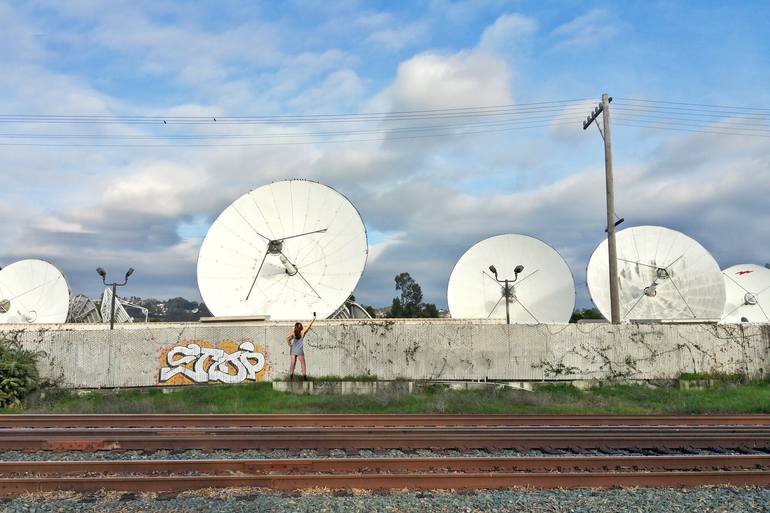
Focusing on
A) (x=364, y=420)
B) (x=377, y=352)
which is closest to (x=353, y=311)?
(x=377, y=352)

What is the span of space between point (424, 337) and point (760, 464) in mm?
13197

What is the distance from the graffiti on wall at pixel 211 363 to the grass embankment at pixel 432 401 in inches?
28.5

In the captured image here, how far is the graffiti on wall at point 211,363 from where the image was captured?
71.1 feet

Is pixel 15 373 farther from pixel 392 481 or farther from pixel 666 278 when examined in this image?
pixel 666 278

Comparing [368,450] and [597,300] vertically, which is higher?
[597,300]

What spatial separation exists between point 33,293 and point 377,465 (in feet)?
123

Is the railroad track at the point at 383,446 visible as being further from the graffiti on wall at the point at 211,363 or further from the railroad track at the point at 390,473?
the graffiti on wall at the point at 211,363

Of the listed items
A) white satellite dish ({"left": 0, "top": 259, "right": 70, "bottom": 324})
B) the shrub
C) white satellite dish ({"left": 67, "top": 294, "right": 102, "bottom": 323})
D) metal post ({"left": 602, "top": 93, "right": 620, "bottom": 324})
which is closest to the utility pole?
metal post ({"left": 602, "top": 93, "right": 620, "bottom": 324})

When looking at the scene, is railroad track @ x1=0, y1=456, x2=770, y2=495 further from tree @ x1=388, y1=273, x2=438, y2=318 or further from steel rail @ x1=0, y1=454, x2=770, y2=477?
tree @ x1=388, y1=273, x2=438, y2=318

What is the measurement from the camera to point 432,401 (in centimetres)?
1764

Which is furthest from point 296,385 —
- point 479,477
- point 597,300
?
point 597,300

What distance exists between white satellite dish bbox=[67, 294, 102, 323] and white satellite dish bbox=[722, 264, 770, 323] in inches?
1795

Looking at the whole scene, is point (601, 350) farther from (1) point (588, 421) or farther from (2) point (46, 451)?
(2) point (46, 451)

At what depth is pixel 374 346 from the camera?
72.5 ft
